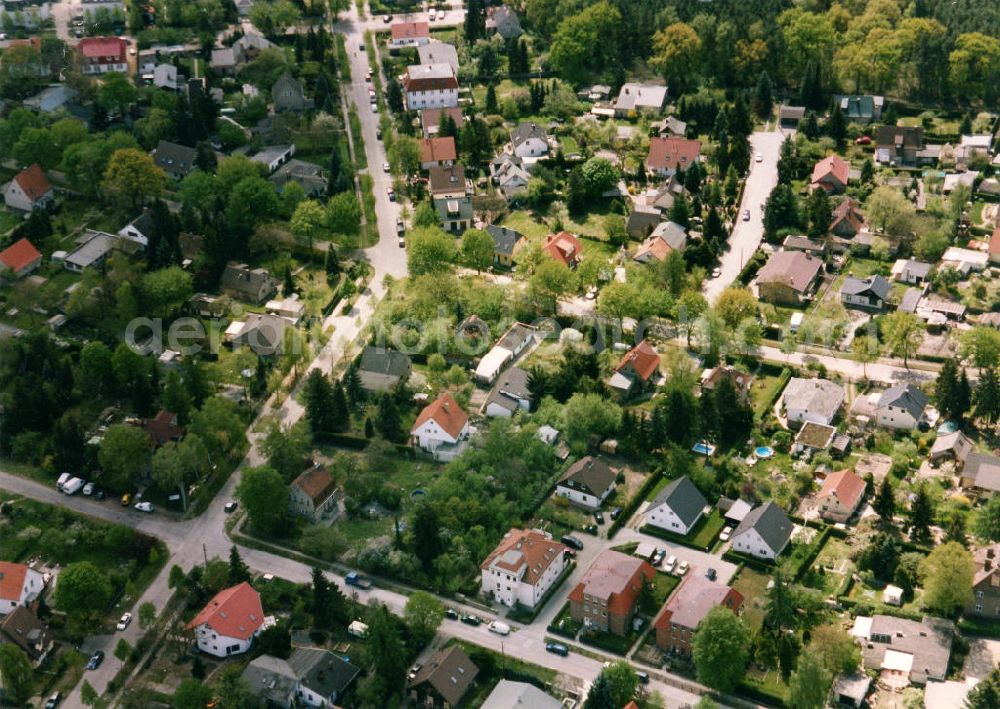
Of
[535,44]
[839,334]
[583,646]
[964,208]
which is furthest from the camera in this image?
[535,44]

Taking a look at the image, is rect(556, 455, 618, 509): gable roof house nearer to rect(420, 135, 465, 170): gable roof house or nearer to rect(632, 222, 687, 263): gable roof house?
rect(632, 222, 687, 263): gable roof house

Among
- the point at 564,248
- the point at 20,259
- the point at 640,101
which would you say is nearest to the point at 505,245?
the point at 564,248

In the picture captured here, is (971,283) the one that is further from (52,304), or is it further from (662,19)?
(52,304)

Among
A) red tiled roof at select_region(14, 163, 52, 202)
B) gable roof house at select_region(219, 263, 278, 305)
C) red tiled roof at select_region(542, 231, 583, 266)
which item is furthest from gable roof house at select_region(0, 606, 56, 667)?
red tiled roof at select_region(14, 163, 52, 202)

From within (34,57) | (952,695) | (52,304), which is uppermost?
(34,57)

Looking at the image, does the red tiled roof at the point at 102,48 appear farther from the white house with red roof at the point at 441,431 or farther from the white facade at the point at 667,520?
the white facade at the point at 667,520

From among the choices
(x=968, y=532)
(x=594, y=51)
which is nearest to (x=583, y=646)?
(x=968, y=532)
